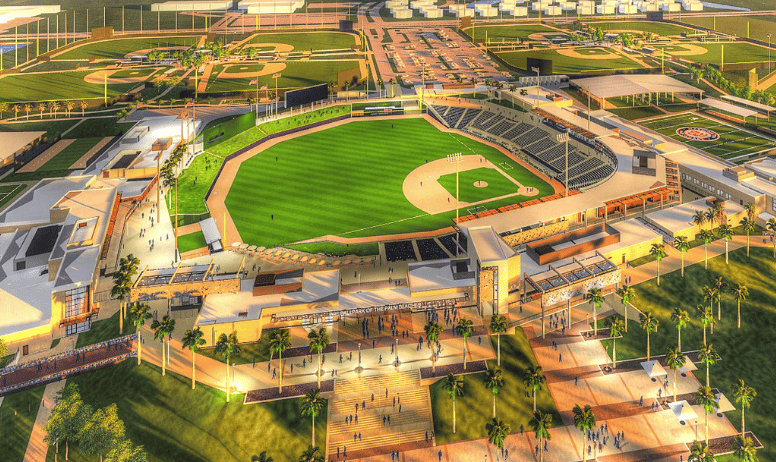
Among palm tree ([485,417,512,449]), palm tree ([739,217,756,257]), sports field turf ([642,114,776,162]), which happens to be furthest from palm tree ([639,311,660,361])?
sports field turf ([642,114,776,162])


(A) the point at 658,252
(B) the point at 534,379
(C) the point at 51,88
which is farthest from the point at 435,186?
(C) the point at 51,88

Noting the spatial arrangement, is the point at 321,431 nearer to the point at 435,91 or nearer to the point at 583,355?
the point at 583,355

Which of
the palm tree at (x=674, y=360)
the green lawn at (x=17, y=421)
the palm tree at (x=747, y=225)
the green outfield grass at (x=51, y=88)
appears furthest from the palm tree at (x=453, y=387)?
the green outfield grass at (x=51, y=88)

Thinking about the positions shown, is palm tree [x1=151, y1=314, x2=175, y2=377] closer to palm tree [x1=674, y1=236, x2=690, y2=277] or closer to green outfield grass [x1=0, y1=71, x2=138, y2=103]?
palm tree [x1=674, y1=236, x2=690, y2=277]

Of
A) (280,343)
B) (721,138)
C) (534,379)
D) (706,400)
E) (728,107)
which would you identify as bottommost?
(706,400)

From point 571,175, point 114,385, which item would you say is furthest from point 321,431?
point 571,175

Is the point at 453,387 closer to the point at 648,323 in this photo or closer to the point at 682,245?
the point at 648,323
